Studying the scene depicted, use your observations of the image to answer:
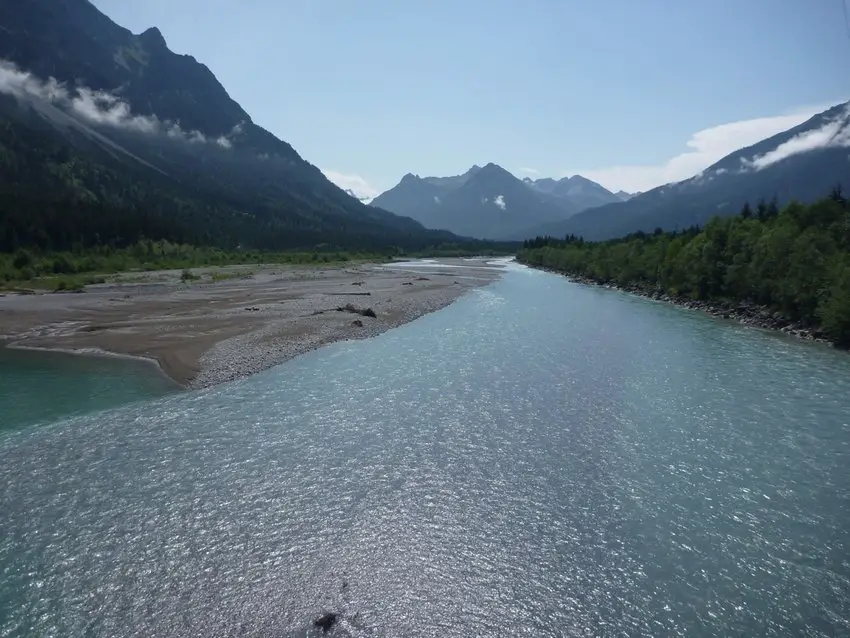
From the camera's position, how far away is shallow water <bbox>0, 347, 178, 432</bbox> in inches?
1041

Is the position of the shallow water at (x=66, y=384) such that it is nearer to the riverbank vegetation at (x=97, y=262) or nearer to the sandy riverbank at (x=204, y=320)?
the sandy riverbank at (x=204, y=320)

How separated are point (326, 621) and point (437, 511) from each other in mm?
5581

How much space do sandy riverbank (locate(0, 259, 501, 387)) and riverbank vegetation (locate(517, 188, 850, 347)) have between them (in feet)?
98.2

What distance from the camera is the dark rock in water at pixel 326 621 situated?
1254 centimetres

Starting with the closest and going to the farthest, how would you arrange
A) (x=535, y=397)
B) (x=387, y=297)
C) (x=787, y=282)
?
(x=535, y=397) < (x=787, y=282) < (x=387, y=297)

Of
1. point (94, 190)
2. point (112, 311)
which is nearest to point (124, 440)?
point (112, 311)

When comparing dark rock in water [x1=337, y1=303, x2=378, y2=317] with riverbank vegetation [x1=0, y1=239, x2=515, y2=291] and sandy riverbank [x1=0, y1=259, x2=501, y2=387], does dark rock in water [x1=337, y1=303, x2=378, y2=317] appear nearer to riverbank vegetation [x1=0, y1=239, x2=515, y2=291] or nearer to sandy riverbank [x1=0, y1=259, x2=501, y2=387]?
sandy riverbank [x1=0, y1=259, x2=501, y2=387]

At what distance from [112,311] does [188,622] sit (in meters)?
50.6

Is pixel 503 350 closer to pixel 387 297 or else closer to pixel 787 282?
pixel 787 282

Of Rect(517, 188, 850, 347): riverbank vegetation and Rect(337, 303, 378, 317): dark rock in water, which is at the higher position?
Rect(517, 188, 850, 347): riverbank vegetation

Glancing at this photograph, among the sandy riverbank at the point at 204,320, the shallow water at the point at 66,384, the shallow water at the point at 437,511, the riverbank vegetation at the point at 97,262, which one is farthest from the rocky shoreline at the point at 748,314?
the riverbank vegetation at the point at 97,262

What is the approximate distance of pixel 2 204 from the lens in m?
106

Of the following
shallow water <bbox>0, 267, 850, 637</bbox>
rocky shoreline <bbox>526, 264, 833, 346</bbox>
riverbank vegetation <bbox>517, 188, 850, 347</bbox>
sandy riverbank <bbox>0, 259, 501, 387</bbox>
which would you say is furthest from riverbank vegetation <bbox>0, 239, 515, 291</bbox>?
riverbank vegetation <bbox>517, 188, 850, 347</bbox>

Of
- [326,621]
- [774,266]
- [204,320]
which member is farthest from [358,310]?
[326,621]
